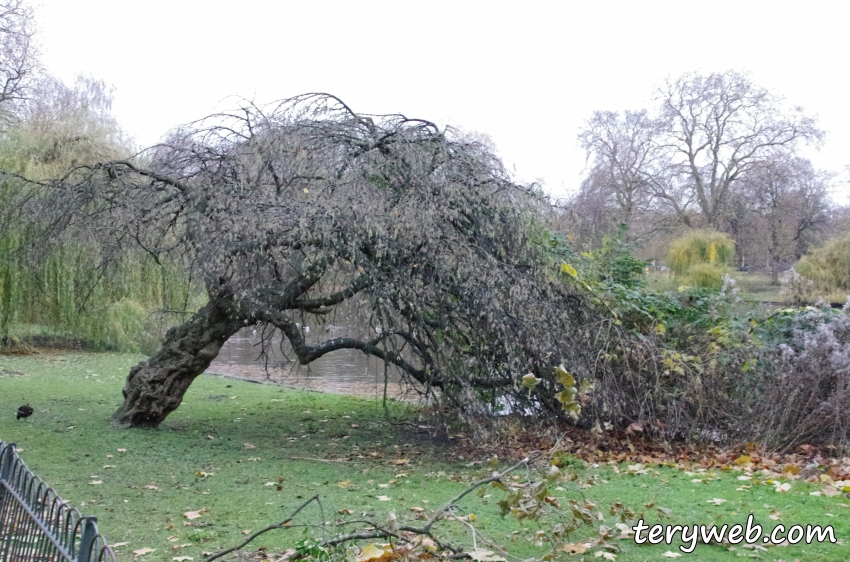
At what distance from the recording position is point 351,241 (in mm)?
7270

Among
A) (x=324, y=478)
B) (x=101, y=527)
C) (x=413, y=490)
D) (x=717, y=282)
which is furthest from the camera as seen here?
(x=717, y=282)

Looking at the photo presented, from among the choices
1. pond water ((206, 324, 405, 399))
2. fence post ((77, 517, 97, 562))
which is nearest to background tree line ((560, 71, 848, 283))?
pond water ((206, 324, 405, 399))

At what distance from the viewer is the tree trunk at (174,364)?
8742 millimetres

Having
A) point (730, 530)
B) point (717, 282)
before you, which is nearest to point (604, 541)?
point (730, 530)

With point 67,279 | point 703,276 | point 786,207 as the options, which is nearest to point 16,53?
point 67,279

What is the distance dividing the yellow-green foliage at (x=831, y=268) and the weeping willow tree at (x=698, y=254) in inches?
115

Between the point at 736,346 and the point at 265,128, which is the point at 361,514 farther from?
the point at 736,346

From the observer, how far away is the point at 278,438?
9094 millimetres

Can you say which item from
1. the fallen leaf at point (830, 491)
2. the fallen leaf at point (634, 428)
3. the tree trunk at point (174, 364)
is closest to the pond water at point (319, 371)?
the tree trunk at point (174, 364)

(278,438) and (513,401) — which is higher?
(513,401)

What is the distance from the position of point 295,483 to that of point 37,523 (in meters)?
3.44

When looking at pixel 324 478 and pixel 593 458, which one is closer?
pixel 324 478

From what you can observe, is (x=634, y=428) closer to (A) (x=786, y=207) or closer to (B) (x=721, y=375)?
(B) (x=721, y=375)

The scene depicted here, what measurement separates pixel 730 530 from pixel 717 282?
23.6m
